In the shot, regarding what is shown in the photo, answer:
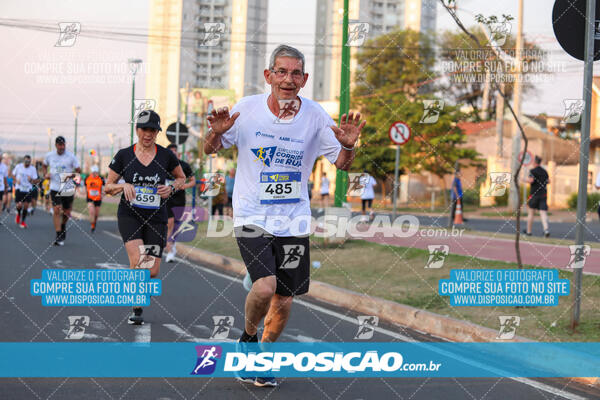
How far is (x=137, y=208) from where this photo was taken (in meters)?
7.09

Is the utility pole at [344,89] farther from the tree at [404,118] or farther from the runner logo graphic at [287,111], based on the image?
the tree at [404,118]

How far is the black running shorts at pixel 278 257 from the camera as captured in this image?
15.8 feet

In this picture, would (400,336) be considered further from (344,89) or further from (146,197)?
(344,89)

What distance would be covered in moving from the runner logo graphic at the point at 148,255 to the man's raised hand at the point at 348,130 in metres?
2.97

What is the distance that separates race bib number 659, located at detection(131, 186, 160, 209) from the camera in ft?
23.0

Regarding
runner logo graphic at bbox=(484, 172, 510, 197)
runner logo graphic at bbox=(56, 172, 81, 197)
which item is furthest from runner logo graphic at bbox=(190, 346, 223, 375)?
runner logo graphic at bbox=(56, 172, 81, 197)

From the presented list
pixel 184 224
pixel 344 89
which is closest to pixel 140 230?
pixel 344 89

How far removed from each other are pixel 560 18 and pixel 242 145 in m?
3.71

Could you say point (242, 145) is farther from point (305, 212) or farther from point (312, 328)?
point (312, 328)

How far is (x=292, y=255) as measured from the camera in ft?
16.2

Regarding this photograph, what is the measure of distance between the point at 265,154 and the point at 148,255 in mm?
2795

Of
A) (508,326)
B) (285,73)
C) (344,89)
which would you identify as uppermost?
(344,89)

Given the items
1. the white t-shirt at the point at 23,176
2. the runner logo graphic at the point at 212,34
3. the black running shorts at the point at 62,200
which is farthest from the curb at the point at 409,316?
the white t-shirt at the point at 23,176

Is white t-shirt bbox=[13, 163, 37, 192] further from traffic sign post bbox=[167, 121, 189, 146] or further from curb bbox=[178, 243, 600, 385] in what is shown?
curb bbox=[178, 243, 600, 385]
